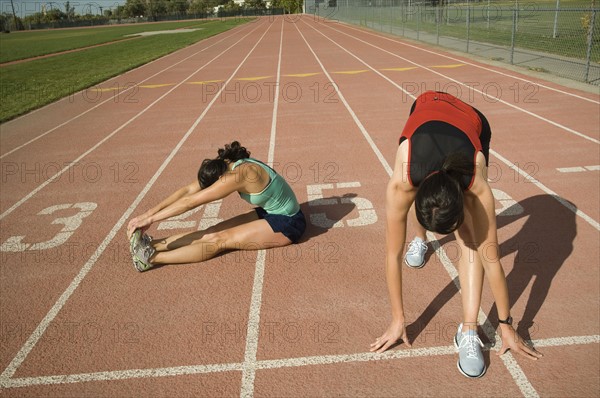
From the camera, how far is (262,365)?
329 cm

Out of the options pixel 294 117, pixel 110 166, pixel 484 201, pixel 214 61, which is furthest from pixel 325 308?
pixel 214 61

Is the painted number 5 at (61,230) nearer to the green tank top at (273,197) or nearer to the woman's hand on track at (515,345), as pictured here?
the green tank top at (273,197)

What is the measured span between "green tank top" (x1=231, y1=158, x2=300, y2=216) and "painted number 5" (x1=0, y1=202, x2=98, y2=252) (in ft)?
7.69

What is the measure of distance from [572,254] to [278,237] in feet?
9.09

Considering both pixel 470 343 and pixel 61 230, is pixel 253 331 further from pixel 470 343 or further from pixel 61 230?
pixel 61 230

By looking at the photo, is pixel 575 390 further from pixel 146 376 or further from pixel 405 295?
pixel 146 376

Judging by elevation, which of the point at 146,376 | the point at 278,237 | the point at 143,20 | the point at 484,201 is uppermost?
the point at 143,20

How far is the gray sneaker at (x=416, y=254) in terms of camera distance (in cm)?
429

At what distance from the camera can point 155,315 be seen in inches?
153

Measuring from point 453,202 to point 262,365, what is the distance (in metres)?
1.81

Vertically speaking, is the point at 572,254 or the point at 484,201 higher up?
the point at 484,201

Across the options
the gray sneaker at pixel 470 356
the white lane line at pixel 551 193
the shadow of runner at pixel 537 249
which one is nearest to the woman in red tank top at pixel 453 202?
the gray sneaker at pixel 470 356

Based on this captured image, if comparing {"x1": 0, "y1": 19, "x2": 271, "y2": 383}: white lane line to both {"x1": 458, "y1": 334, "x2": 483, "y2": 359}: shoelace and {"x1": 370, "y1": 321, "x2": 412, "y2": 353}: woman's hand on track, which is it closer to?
{"x1": 370, "y1": 321, "x2": 412, "y2": 353}: woman's hand on track

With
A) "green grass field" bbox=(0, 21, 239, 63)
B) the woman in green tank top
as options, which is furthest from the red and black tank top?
"green grass field" bbox=(0, 21, 239, 63)
